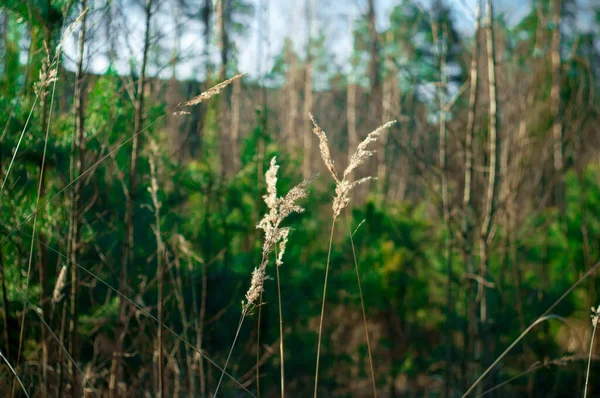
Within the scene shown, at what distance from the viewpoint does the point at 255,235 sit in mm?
4863

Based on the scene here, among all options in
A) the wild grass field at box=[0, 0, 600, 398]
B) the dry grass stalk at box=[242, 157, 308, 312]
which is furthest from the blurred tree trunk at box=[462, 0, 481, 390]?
the dry grass stalk at box=[242, 157, 308, 312]

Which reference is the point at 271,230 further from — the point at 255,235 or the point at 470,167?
the point at 255,235

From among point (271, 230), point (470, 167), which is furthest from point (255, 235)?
point (271, 230)

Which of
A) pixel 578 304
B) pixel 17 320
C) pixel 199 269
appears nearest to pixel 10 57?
pixel 17 320

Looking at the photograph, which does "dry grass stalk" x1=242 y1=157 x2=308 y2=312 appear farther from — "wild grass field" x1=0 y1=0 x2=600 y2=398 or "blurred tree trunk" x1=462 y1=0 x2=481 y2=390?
"blurred tree trunk" x1=462 y1=0 x2=481 y2=390

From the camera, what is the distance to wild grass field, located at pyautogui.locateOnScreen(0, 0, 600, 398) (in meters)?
2.68

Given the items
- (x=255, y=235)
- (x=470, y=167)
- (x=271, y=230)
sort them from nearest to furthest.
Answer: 1. (x=271, y=230)
2. (x=470, y=167)
3. (x=255, y=235)

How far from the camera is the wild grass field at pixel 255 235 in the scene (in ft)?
8.80

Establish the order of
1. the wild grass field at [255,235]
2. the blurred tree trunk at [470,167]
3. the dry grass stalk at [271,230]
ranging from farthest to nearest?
the blurred tree trunk at [470,167] < the wild grass field at [255,235] < the dry grass stalk at [271,230]

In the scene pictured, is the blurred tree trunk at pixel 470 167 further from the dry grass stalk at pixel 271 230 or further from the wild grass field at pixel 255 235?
the dry grass stalk at pixel 271 230

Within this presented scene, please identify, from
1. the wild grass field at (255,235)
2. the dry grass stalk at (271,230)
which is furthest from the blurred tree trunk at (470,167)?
the dry grass stalk at (271,230)

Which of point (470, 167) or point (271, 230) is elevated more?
point (470, 167)

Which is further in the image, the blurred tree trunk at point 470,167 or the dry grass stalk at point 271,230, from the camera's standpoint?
the blurred tree trunk at point 470,167

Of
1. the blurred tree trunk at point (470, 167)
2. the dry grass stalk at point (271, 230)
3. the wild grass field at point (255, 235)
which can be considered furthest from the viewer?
the blurred tree trunk at point (470, 167)
